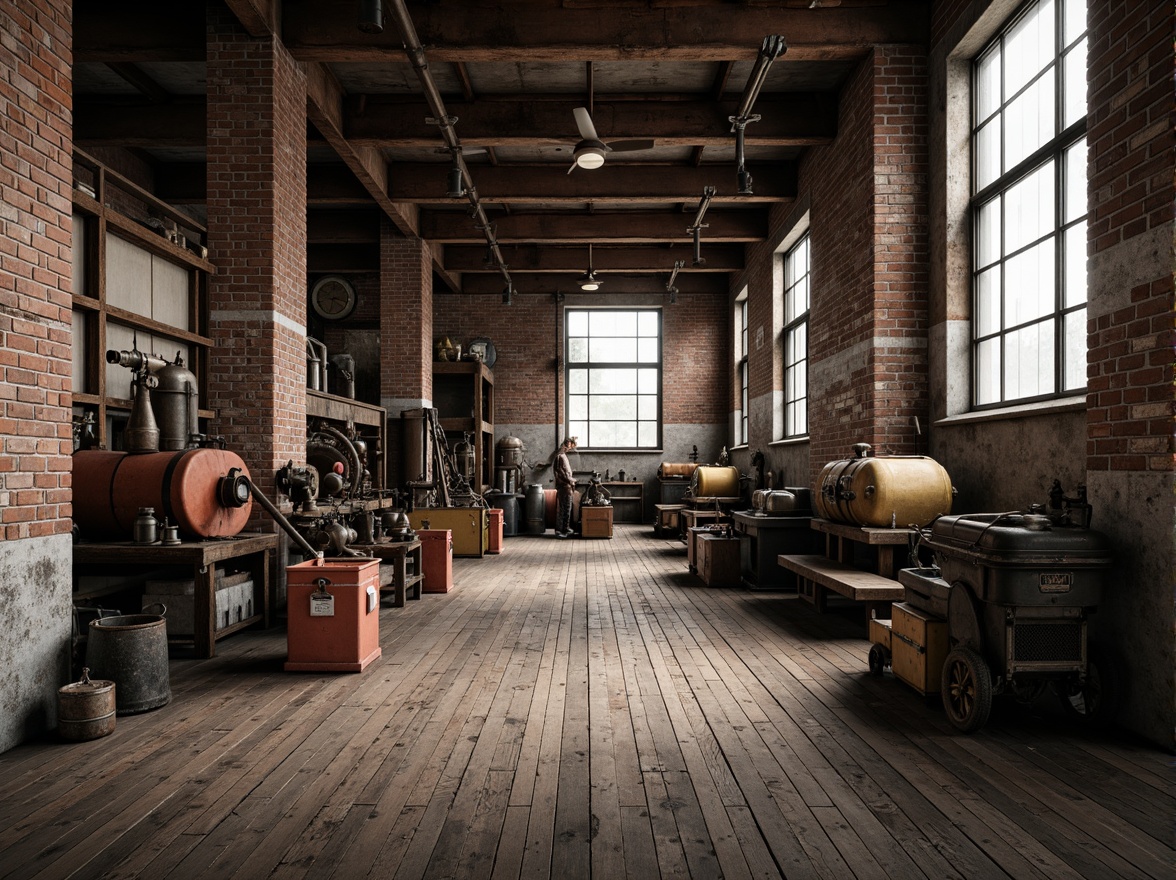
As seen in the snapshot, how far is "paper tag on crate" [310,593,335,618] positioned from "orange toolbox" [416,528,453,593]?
2.83 m

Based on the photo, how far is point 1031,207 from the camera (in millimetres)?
4969

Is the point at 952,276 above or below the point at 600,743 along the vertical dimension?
above

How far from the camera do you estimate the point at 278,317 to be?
20.1 feet

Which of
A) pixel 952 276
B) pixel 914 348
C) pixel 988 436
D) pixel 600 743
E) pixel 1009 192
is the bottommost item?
pixel 600 743

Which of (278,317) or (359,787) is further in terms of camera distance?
(278,317)

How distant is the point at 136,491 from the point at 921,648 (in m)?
4.67

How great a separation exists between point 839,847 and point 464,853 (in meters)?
1.18

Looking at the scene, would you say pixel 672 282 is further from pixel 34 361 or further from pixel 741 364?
pixel 34 361

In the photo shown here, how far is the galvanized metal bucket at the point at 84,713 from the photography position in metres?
3.21

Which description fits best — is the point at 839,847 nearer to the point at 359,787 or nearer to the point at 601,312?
the point at 359,787

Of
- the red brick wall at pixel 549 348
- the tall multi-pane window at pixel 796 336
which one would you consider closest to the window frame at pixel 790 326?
the tall multi-pane window at pixel 796 336

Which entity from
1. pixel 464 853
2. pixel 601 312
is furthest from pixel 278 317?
pixel 601 312

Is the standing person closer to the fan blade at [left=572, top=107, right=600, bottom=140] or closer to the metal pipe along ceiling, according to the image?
the metal pipe along ceiling

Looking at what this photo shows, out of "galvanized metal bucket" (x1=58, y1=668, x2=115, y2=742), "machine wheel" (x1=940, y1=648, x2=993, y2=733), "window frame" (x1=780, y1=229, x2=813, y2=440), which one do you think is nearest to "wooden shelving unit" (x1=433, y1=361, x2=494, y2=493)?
"window frame" (x1=780, y1=229, x2=813, y2=440)
